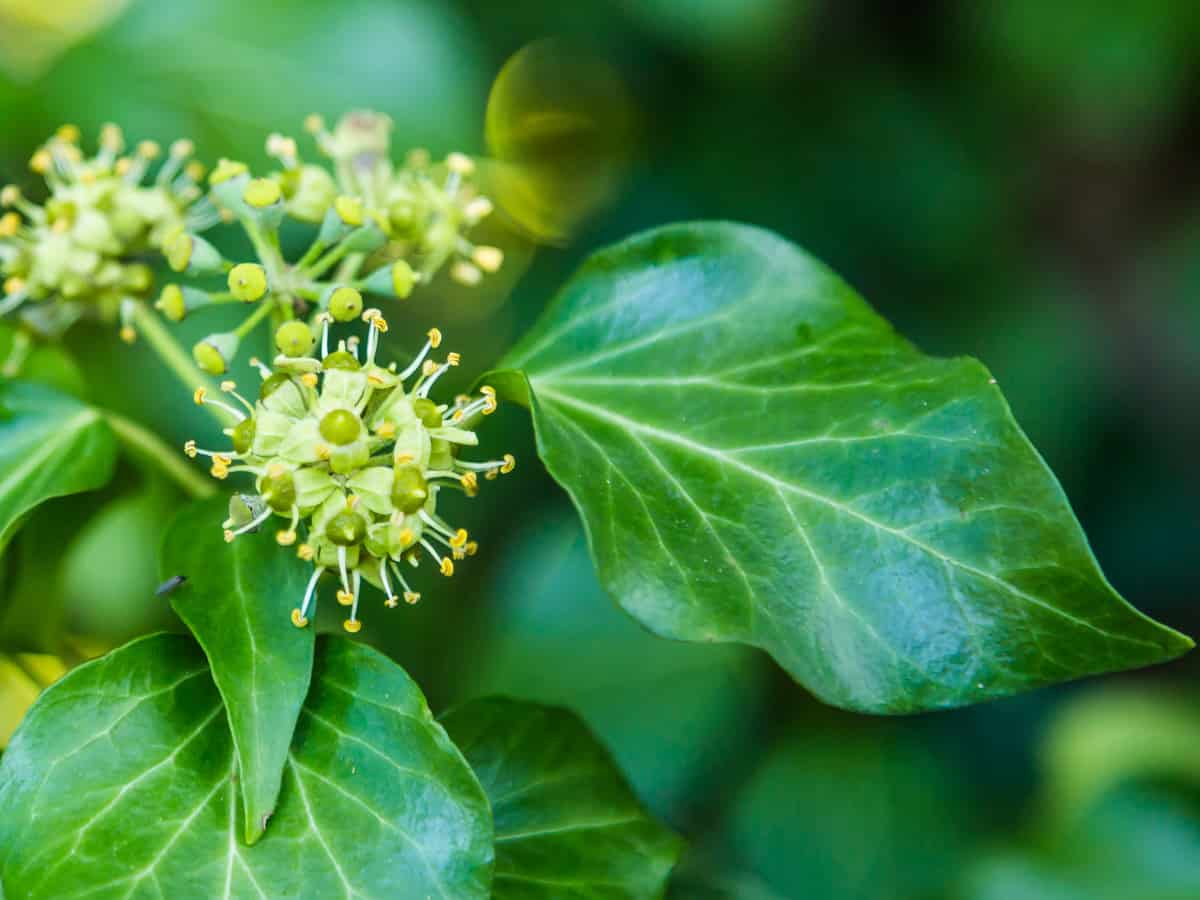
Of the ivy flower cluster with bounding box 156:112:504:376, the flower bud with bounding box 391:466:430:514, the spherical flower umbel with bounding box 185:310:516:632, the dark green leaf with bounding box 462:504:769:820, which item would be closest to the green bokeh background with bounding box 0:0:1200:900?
the dark green leaf with bounding box 462:504:769:820

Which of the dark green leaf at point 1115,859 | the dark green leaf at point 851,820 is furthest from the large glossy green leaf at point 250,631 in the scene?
the dark green leaf at point 1115,859

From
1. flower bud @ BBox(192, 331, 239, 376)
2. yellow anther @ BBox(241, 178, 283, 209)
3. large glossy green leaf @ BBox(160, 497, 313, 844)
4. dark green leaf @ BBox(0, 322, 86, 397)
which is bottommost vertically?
dark green leaf @ BBox(0, 322, 86, 397)

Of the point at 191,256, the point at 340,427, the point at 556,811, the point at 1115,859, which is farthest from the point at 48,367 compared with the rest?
the point at 1115,859

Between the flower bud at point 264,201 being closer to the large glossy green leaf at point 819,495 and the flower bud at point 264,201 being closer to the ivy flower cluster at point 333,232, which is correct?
the ivy flower cluster at point 333,232

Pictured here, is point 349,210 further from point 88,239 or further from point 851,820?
point 851,820

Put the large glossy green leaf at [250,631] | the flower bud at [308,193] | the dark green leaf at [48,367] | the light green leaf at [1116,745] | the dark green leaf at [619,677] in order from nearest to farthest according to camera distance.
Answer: the large glossy green leaf at [250,631] < the flower bud at [308,193] < the dark green leaf at [48,367] < the dark green leaf at [619,677] < the light green leaf at [1116,745]

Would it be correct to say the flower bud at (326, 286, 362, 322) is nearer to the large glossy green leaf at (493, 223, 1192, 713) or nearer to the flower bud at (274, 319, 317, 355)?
the flower bud at (274, 319, 317, 355)
